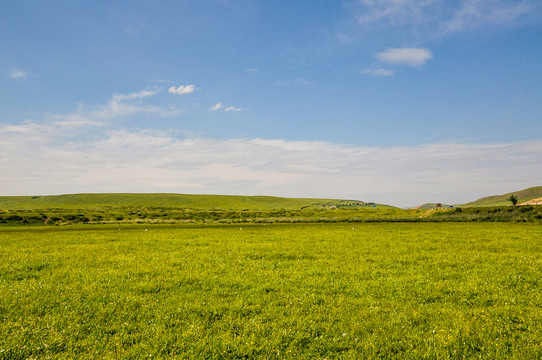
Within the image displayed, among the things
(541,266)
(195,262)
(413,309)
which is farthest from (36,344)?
(541,266)

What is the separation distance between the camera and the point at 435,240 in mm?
32062

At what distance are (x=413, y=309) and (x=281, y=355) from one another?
6.42 meters

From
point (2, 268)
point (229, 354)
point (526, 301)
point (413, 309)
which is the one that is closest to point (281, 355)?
point (229, 354)

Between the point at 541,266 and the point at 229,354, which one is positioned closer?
the point at 229,354

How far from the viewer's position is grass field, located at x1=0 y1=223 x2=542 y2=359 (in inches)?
372

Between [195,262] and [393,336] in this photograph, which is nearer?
[393,336]

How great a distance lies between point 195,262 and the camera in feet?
68.6

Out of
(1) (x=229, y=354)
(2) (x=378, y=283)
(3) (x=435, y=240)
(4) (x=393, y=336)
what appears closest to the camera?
(1) (x=229, y=354)

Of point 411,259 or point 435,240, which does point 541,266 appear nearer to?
point 411,259

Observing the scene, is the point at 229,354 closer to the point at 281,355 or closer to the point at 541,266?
the point at 281,355

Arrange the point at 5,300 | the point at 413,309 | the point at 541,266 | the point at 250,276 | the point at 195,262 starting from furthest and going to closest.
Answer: the point at 195,262 → the point at 541,266 → the point at 250,276 → the point at 5,300 → the point at 413,309

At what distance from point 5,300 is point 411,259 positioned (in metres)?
23.4

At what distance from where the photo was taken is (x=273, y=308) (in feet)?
40.9

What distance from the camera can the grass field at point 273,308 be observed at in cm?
945
